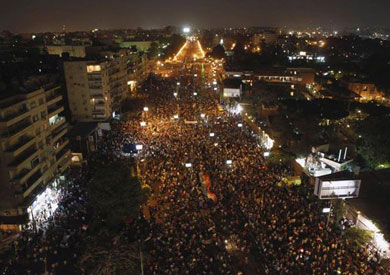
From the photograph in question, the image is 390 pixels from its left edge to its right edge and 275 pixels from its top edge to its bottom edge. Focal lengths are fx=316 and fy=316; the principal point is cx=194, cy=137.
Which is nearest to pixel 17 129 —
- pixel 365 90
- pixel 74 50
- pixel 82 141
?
pixel 82 141

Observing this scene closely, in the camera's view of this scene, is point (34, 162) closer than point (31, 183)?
No

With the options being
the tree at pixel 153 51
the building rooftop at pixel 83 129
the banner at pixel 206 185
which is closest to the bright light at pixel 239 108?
the building rooftop at pixel 83 129

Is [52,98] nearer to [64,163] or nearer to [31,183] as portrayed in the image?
[64,163]

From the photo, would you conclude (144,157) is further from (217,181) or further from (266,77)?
(266,77)

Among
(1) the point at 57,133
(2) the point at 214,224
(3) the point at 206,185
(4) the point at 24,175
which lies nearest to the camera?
(2) the point at 214,224

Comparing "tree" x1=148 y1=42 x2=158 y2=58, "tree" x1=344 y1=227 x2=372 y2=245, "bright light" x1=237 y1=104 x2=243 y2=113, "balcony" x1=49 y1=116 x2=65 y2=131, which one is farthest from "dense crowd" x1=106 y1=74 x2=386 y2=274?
"tree" x1=148 y1=42 x2=158 y2=58

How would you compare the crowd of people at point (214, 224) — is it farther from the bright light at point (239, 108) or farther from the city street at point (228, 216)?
the bright light at point (239, 108)
